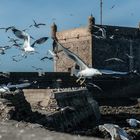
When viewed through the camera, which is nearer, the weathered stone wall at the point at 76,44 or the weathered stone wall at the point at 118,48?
the weathered stone wall at the point at 118,48

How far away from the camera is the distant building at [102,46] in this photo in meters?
47.1

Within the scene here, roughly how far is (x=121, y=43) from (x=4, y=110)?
3648cm

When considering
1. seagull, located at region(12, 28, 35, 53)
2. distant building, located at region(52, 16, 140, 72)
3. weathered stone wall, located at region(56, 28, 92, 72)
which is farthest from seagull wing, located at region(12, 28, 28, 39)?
weathered stone wall, located at region(56, 28, 92, 72)

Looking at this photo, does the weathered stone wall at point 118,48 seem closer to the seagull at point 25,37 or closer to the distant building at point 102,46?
the distant building at point 102,46

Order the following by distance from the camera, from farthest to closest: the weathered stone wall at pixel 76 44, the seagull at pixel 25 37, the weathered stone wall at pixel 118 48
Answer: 1. the weathered stone wall at pixel 76 44
2. the weathered stone wall at pixel 118 48
3. the seagull at pixel 25 37

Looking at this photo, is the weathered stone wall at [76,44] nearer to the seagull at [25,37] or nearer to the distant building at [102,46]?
the distant building at [102,46]

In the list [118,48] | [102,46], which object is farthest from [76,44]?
[118,48]

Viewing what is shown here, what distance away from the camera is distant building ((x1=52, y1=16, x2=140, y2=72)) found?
47.1m

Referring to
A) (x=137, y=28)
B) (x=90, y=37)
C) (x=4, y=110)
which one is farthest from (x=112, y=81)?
(x=4, y=110)

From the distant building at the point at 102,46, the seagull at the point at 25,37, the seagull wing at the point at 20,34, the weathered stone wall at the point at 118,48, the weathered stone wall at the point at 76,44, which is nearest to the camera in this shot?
the seagull at the point at 25,37

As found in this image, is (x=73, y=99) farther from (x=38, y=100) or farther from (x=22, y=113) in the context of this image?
(x=22, y=113)

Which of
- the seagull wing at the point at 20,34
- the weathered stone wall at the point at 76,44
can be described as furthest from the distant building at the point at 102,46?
the seagull wing at the point at 20,34

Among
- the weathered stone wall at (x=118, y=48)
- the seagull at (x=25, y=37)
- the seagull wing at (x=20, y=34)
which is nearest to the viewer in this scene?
the seagull at (x=25, y=37)

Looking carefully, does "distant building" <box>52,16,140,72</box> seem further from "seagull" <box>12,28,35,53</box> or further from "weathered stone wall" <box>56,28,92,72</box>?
"seagull" <box>12,28,35,53</box>
